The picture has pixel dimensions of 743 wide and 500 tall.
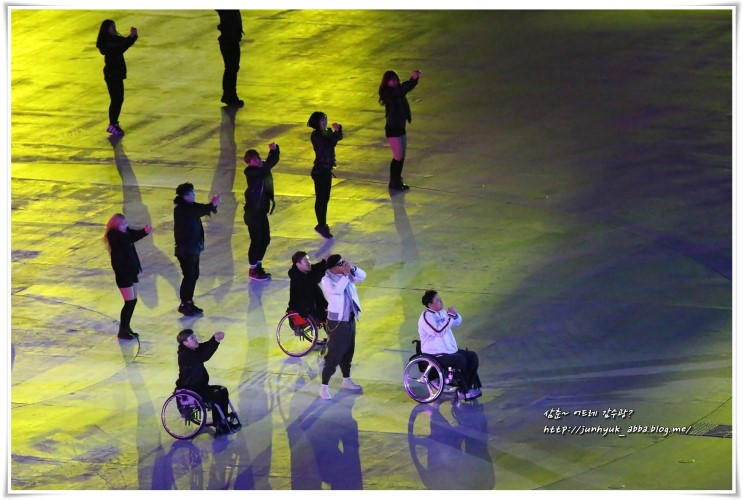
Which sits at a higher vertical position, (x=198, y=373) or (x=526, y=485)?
(x=198, y=373)

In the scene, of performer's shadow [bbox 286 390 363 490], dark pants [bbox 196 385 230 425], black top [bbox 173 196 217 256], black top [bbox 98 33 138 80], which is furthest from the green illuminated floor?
black top [bbox 98 33 138 80]

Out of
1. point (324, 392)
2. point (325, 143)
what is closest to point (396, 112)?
point (325, 143)

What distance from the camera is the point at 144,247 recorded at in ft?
65.6

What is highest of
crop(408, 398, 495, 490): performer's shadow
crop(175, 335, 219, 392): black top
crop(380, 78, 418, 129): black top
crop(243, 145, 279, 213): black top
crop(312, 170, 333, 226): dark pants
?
crop(380, 78, 418, 129): black top

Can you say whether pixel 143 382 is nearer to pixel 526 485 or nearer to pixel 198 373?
pixel 198 373

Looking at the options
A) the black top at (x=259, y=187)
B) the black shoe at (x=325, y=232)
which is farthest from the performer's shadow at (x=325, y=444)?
the black shoe at (x=325, y=232)

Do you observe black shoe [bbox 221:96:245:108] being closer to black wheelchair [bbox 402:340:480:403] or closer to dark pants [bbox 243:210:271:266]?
dark pants [bbox 243:210:271:266]

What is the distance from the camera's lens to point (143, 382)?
1659 centimetres

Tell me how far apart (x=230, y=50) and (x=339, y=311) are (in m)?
9.63

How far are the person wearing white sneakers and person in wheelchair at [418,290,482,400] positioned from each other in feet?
2.63

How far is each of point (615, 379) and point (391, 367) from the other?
8.12 ft

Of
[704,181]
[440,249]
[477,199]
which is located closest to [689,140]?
[704,181]

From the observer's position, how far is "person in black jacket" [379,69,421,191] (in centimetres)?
2056

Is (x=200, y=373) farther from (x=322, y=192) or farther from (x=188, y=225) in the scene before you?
(x=322, y=192)
